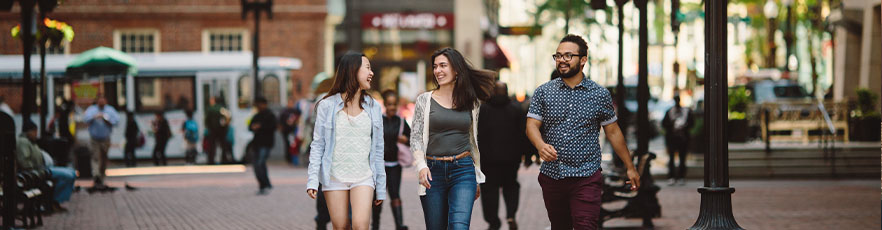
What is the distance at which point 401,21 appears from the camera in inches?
1540

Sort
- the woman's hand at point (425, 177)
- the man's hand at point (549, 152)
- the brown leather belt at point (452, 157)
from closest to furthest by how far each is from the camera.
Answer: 1. the man's hand at point (549, 152)
2. the woman's hand at point (425, 177)
3. the brown leather belt at point (452, 157)

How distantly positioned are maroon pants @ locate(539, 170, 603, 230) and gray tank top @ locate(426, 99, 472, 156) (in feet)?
1.85

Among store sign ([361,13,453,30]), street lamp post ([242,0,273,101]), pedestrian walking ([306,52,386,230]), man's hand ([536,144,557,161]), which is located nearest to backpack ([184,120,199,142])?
street lamp post ([242,0,273,101])

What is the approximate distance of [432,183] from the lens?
6898 mm

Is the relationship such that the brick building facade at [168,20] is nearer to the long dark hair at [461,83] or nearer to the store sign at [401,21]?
the store sign at [401,21]

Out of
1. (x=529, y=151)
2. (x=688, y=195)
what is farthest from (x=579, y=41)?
(x=688, y=195)

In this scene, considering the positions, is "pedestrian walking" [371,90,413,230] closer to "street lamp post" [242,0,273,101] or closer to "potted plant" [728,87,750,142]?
"potted plant" [728,87,750,142]

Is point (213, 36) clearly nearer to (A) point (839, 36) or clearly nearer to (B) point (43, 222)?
(A) point (839, 36)

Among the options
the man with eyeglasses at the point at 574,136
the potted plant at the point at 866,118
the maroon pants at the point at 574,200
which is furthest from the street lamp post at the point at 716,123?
the potted plant at the point at 866,118

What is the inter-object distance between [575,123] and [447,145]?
82 centimetres

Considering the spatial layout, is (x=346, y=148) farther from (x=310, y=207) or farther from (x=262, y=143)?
(x=262, y=143)

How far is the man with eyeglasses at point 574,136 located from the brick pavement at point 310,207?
4943 mm

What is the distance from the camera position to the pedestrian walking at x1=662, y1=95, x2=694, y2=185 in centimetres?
1853

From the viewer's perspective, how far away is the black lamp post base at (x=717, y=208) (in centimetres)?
829
